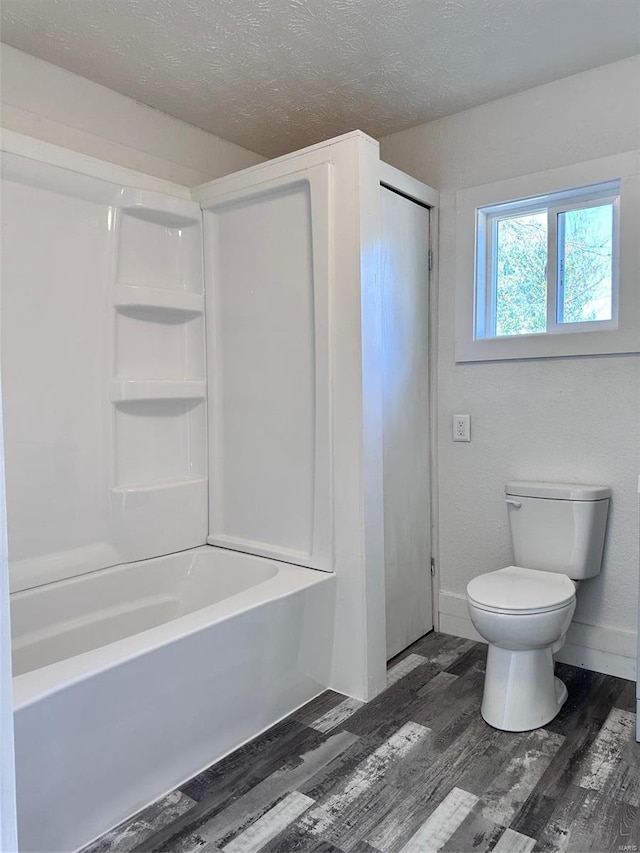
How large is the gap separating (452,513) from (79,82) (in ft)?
7.93

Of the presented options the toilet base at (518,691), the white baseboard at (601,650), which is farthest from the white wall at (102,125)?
the white baseboard at (601,650)

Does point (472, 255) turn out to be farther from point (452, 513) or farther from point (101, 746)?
point (101, 746)

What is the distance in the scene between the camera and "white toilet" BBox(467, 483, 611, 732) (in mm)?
1991

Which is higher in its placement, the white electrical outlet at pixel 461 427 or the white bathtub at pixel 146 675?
the white electrical outlet at pixel 461 427

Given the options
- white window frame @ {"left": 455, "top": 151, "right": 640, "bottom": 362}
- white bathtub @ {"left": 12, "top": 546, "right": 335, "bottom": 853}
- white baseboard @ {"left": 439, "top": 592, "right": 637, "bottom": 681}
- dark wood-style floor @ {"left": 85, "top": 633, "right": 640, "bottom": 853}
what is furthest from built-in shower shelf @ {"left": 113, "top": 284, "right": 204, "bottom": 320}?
white baseboard @ {"left": 439, "top": 592, "right": 637, "bottom": 681}

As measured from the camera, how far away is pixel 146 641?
1698 mm

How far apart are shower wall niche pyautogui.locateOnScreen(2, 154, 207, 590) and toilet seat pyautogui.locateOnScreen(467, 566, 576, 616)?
4.27 feet

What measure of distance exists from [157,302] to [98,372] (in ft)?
1.28

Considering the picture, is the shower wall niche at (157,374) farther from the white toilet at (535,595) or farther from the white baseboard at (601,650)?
the white baseboard at (601,650)

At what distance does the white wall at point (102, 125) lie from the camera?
2.19m

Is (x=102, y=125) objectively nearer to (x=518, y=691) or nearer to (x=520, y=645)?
(x=520, y=645)

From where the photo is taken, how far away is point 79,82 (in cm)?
236

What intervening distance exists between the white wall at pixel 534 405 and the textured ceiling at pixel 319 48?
0.14 m

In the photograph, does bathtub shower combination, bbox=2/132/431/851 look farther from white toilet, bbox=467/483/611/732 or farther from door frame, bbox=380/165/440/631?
white toilet, bbox=467/483/611/732
